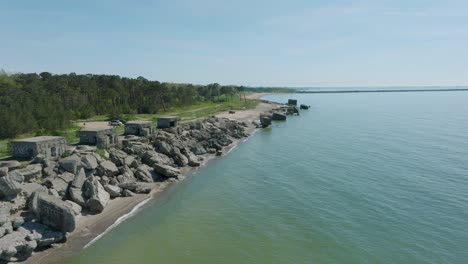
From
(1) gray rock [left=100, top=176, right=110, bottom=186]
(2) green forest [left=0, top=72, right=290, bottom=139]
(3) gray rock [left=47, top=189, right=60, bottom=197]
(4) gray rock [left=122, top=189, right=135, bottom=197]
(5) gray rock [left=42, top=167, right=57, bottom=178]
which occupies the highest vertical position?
(2) green forest [left=0, top=72, right=290, bottom=139]

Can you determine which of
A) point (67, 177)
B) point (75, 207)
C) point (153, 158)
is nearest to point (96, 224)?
point (75, 207)

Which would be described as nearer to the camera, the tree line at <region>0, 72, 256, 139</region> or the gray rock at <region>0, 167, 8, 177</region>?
the gray rock at <region>0, 167, 8, 177</region>

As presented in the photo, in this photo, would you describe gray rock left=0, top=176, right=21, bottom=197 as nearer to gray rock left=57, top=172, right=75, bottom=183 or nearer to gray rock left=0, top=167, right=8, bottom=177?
gray rock left=0, top=167, right=8, bottom=177

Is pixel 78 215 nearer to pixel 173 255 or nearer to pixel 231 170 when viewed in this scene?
pixel 173 255

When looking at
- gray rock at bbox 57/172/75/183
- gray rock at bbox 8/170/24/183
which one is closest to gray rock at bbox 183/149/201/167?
gray rock at bbox 57/172/75/183

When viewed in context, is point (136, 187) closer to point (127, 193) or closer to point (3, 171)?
point (127, 193)

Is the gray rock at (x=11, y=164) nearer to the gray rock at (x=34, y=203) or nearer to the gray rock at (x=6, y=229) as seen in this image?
the gray rock at (x=34, y=203)
